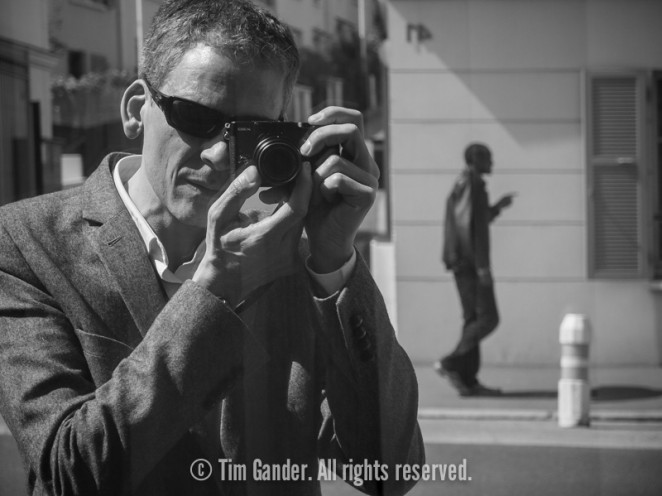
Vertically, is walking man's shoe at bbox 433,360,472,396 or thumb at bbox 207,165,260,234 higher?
thumb at bbox 207,165,260,234

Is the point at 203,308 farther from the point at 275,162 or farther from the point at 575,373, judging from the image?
the point at 575,373

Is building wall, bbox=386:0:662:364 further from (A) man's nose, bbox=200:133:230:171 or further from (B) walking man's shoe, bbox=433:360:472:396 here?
(A) man's nose, bbox=200:133:230:171

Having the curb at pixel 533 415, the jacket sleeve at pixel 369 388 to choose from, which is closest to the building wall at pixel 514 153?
the curb at pixel 533 415

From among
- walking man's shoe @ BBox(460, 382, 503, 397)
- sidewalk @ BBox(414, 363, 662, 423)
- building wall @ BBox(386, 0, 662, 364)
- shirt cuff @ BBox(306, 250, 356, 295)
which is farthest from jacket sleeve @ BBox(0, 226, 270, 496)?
walking man's shoe @ BBox(460, 382, 503, 397)

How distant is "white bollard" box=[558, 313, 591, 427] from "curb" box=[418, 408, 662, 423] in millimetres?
81

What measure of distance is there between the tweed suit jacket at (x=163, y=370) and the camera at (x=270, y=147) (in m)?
0.13

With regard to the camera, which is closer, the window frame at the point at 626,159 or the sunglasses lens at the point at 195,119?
the sunglasses lens at the point at 195,119

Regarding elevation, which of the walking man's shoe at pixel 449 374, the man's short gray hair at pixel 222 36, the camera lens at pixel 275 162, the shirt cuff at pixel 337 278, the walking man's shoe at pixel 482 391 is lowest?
the walking man's shoe at pixel 482 391

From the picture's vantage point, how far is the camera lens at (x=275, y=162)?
0.99m

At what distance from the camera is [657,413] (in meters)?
4.26

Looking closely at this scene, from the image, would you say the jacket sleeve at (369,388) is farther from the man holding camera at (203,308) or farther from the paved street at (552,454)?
the paved street at (552,454)

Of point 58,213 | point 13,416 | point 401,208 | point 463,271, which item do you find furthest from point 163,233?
point 401,208

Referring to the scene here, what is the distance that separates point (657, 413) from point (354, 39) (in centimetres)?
347

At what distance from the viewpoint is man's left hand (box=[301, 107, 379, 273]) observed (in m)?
1.03
